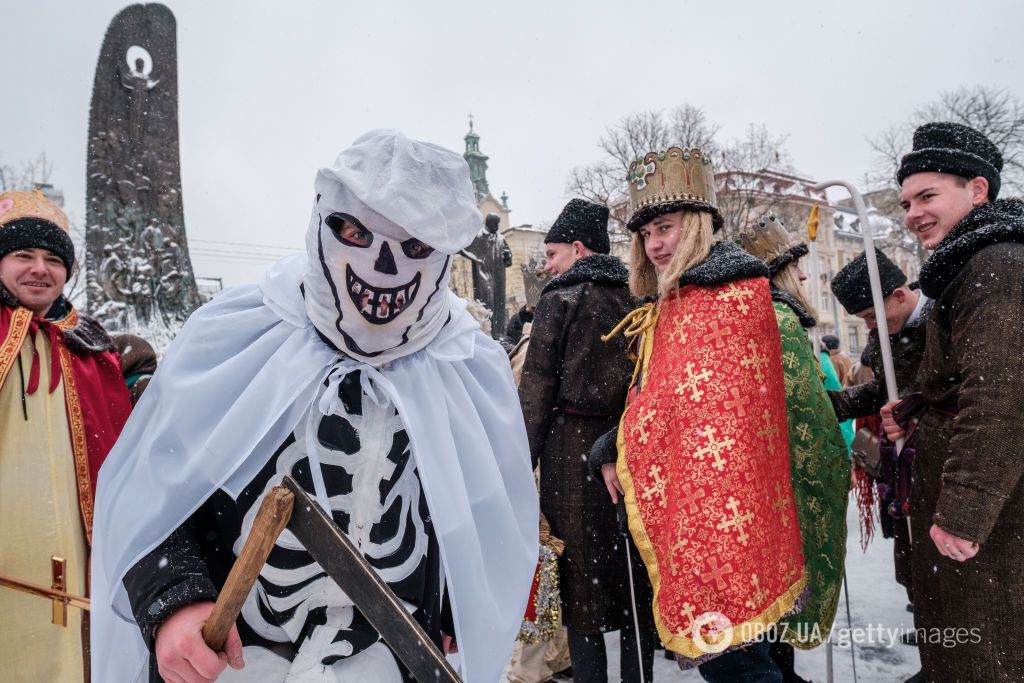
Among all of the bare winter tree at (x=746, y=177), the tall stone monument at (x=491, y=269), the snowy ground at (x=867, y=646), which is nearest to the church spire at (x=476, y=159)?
the bare winter tree at (x=746, y=177)

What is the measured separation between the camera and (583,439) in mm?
3236

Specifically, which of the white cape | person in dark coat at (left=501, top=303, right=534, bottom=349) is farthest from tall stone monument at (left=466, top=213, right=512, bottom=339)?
the white cape

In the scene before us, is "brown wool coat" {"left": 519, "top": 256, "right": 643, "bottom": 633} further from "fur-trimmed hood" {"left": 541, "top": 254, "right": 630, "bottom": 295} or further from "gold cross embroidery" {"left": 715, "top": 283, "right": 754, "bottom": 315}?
"gold cross embroidery" {"left": 715, "top": 283, "right": 754, "bottom": 315}

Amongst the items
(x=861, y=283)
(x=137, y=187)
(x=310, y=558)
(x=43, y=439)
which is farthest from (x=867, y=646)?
(x=137, y=187)

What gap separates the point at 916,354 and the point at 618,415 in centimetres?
163

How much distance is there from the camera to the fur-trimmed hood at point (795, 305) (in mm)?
3299

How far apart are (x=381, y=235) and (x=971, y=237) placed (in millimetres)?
2089

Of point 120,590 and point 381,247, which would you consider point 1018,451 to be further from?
point 120,590

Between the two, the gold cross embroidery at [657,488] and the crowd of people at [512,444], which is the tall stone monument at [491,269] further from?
the gold cross embroidery at [657,488]

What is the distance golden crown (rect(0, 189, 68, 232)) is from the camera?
2.91m

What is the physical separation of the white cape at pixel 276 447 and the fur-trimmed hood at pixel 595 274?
5.05ft

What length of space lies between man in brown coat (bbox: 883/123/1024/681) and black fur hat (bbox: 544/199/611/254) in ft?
5.61

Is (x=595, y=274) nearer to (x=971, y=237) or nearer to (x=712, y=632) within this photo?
(x=971, y=237)

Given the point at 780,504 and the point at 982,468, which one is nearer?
the point at 982,468
